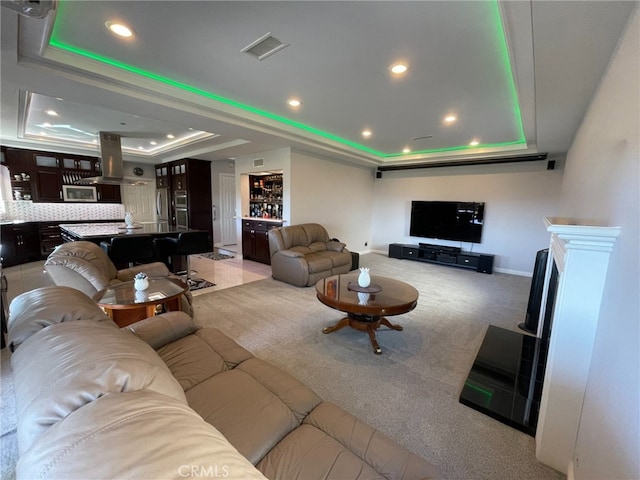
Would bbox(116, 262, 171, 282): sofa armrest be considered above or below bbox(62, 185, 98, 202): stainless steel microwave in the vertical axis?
below

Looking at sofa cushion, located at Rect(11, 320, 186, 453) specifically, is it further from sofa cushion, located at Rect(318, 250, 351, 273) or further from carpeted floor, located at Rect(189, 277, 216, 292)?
sofa cushion, located at Rect(318, 250, 351, 273)

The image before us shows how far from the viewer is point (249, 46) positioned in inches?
86.7

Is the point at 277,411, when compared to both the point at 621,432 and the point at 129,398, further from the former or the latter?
the point at 621,432

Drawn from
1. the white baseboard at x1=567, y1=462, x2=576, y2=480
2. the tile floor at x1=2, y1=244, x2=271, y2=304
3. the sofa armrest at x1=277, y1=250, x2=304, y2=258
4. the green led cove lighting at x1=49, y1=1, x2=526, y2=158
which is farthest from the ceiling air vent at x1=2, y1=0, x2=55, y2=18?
the sofa armrest at x1=277, y1=250, x2=304, y2=258

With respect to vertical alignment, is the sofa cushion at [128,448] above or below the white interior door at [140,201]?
below

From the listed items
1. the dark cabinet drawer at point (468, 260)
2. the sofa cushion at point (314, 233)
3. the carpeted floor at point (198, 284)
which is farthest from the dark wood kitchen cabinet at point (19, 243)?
the dark cabinet drawer at point (468, 260)

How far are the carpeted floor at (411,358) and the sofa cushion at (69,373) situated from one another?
1.56 meters

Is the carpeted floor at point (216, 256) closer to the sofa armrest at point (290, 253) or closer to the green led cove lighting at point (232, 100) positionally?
the sofa armrest at point (290, 253)

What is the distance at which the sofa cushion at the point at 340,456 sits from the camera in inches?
38.3

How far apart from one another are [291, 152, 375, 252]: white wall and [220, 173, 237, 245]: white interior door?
3187 millimetres

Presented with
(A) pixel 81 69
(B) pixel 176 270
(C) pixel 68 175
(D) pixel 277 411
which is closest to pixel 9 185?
(C) pixel 68 175

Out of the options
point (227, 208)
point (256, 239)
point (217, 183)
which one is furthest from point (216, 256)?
point (217, 183)

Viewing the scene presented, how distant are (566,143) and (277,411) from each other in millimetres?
5621

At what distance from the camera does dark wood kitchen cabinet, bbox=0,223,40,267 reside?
17.1ft
